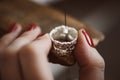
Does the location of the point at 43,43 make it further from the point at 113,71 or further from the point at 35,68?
the point at 113,71

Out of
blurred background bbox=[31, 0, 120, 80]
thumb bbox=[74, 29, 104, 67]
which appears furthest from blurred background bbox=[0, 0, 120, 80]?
thumb bbox=[74, 29, 104, 67]

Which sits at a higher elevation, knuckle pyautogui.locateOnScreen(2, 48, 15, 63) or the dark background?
knuckle pyautogui.locateOnScreen(2, 48, 15, 63)

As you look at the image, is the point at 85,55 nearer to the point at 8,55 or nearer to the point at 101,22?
the point at 8,55

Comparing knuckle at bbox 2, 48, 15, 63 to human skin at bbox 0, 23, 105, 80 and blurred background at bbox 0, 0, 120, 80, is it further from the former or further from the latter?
blurred background at bbox 0, 0, 120, 80

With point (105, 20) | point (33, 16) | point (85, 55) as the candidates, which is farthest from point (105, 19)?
point (85, 55)

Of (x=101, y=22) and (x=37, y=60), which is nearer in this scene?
(x=37, y=60)

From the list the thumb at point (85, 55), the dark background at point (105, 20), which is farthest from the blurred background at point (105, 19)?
the thumb at point (85, 55)
